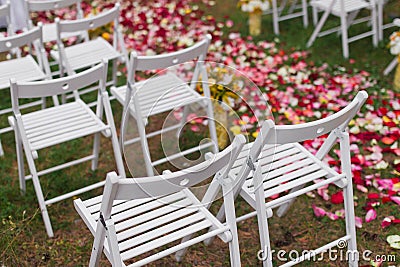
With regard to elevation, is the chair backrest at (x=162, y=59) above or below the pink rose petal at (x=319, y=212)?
above

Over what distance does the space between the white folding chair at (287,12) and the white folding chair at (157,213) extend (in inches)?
131

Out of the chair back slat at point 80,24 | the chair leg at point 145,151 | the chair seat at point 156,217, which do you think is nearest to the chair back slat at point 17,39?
the chair back slat at point 80,24

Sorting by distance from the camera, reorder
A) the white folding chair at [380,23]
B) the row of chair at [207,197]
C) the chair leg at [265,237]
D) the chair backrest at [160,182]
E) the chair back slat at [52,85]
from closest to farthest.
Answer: the chair backrest at [160,182] → the row of chair at [207,197] → the chair leg at [265,237] → the chair back slat at [52,85] → the white folding chair at [380,23]

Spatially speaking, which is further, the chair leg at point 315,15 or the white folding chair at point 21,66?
the chair leg at point 315,15

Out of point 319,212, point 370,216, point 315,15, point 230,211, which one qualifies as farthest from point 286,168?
point 315,15

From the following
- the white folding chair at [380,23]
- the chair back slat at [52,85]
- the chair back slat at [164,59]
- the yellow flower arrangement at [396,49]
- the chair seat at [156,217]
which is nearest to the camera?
the chair seat at [156,217]

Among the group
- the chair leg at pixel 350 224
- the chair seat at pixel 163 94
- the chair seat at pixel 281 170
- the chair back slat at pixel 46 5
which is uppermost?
the chair back slat at pixel 46 5

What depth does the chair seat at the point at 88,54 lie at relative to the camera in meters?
4.31

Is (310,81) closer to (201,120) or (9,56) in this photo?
(201,120)

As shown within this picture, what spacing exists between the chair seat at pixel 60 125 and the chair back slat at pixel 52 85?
0.94 feet

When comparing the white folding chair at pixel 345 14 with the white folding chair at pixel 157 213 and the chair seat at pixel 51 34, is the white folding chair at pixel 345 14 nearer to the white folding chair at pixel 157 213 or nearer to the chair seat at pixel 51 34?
the chair seat at pixel 51 34

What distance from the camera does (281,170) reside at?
296 centimetres

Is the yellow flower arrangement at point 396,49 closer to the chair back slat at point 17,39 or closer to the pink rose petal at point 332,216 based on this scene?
the pink rose petal at point 332,216

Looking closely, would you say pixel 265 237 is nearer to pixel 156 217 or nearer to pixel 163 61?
pixel 156 217
